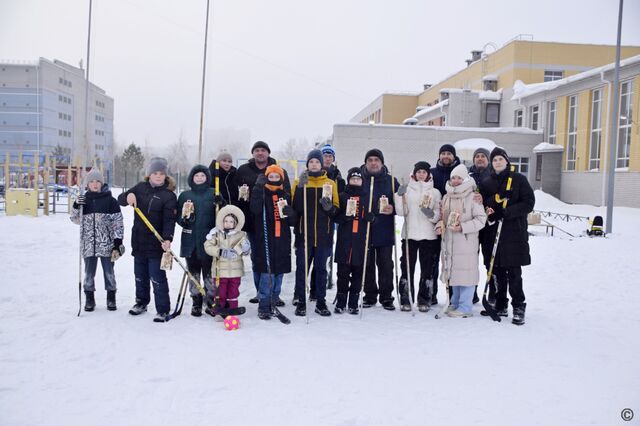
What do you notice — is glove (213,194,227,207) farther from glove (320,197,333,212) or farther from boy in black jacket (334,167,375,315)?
boy in black jacket (334,167,375,315)

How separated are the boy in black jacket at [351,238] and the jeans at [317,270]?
0.55 feet

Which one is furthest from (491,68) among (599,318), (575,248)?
(599,318)

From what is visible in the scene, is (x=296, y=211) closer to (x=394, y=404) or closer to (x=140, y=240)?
(x=140, y=240)

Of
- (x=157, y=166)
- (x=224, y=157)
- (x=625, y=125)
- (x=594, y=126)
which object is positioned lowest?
(x=157, y=166)

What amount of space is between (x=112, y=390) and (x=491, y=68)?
40.2m

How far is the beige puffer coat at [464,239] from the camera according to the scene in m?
5.76

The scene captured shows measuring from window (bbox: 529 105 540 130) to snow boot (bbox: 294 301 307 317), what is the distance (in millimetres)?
28665

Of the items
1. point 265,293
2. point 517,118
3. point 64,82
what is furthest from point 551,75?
point 64,82

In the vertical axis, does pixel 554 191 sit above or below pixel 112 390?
above

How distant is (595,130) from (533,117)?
6377mm

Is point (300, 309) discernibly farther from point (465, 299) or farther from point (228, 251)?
point (465, 299)

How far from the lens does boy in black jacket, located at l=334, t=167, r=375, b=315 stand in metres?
5.88

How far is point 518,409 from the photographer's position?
355cm

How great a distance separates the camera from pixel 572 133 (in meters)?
26.7
